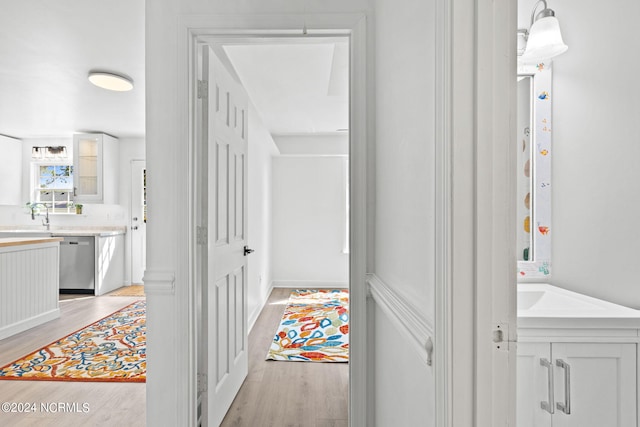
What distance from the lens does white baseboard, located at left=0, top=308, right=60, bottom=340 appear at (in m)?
3.41

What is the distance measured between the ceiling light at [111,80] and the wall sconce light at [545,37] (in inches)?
128

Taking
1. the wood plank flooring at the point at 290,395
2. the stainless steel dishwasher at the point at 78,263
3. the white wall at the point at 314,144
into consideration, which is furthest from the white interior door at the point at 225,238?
the stainless steel dishwasher at the point at 78,263

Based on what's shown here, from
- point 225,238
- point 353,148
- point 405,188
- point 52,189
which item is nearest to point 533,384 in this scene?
point 405,188

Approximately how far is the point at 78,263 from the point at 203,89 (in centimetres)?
469

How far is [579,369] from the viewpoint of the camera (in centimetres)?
A: 114

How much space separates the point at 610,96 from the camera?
141 cm

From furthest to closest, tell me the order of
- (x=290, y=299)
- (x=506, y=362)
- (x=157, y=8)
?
(x=290, y=299) < (x=157, y=8) < (x=506, y=362)

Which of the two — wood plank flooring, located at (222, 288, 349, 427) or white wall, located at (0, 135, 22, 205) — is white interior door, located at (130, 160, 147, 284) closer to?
white wall, located at (0, 135, 22, 205)

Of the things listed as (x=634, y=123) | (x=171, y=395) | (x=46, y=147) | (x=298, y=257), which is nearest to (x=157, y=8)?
(x=171, y=395)

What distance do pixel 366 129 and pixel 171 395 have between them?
150 cm

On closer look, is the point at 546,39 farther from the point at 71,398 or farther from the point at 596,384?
the point at 71,398

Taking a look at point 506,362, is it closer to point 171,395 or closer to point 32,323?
point 171,395

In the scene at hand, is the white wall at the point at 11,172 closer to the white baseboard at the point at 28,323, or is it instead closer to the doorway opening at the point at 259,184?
the white baseboard at the point at 28,323

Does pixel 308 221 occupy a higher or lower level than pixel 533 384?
higher
